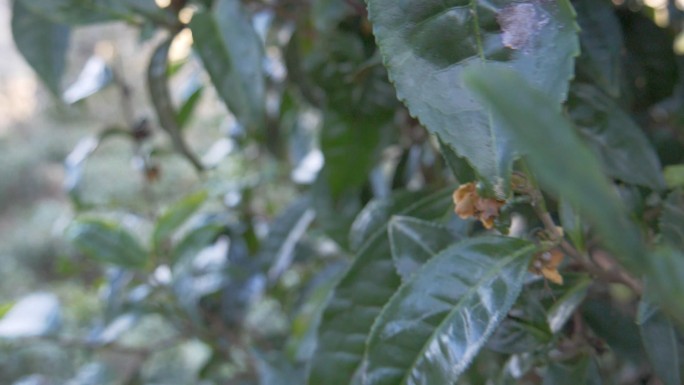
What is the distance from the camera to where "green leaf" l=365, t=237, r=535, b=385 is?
392mm

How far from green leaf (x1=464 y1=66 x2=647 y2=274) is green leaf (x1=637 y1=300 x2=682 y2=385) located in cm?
23

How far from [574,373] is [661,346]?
0.06 meters

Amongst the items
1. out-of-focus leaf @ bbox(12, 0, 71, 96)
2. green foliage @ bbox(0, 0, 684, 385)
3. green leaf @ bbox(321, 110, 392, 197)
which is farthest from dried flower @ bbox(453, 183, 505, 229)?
out-of-focus leaf @ bbox(12, 0, 71, 96)

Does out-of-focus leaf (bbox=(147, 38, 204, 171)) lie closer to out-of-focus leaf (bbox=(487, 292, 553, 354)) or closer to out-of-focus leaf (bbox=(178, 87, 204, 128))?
out-of-focus leaf (bbox=(178, 87, 204, 128))

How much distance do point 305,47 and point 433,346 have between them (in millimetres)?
492

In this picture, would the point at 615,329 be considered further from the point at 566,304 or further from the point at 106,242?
the point at 106,242

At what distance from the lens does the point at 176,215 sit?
831mm

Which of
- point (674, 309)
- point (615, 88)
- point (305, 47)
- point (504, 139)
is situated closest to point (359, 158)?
point (305, 47)

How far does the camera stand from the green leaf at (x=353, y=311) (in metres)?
0.51

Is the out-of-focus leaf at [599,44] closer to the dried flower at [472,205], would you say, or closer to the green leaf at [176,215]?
the dried flower at [472,205]

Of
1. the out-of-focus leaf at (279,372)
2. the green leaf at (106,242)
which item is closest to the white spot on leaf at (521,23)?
the out-of-focus leaf at (279,372)

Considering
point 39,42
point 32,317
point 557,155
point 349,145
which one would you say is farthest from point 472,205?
point 32,317

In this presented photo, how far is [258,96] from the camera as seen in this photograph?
0.57 meters

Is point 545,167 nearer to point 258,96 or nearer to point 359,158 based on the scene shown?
point 258,96
